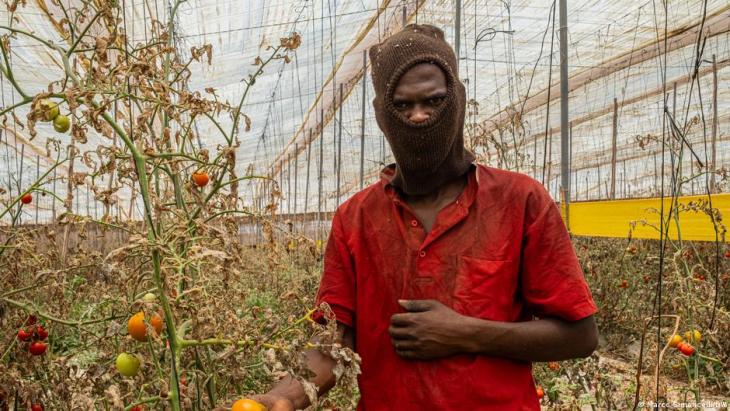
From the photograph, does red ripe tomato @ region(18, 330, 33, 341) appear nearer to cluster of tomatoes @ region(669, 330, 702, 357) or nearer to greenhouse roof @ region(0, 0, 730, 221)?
cluster of tomatoes @ region(669, 330, 702, 357)

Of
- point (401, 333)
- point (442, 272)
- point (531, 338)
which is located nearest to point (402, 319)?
point (401, 333)

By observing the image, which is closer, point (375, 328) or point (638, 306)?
point (375, 328)

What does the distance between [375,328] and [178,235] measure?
0.54 m

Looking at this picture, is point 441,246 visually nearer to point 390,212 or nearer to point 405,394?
point 390,212

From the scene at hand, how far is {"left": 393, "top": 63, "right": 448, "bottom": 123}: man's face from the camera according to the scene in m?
1.21

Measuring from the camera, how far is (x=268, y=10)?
19.6 ft

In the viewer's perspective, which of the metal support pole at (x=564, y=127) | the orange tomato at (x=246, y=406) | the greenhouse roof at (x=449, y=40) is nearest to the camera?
the orange tomato at (x=246, y=406)

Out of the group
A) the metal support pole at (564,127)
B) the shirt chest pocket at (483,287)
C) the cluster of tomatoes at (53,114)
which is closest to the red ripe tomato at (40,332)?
the cluster of tomatoes at (53,114)

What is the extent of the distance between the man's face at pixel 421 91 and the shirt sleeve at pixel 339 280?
0.33 metres

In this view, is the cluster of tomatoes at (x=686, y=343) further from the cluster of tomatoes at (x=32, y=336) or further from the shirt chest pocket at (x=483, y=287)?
the cluster of tomatoes at (x=32, y=336)

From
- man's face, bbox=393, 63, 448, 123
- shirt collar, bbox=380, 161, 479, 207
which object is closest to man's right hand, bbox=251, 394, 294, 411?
shirt collar, bbox=380, 161, 479, 207

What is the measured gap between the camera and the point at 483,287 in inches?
47.0

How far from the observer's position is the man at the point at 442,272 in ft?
3.74

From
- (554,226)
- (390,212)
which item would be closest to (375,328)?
(390,212)
